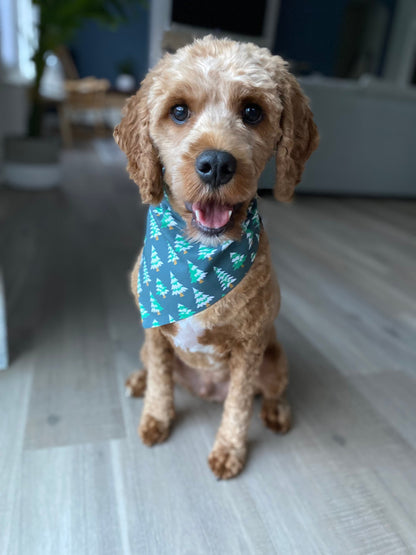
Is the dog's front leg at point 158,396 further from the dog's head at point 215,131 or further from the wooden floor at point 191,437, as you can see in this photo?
the dog's head at point 215,131

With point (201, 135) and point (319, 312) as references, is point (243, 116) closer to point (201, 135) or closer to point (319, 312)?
point (201, 135)

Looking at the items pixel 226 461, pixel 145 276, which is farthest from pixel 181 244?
pixel 226 461

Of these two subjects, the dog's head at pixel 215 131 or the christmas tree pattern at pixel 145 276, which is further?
the christmas tree pattern at pixel 145 276

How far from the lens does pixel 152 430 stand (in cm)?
110

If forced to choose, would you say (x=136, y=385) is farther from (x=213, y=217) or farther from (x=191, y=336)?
(x=213, y=217)

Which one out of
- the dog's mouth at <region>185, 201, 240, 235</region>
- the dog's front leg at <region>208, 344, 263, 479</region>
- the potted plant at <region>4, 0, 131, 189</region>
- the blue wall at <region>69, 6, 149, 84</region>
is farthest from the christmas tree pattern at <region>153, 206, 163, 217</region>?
the blue wall at <region>69, 6, 149, 84</region>

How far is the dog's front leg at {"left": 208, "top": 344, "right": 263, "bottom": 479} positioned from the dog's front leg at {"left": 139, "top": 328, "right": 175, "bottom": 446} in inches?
6.0

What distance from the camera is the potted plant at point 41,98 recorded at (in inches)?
115

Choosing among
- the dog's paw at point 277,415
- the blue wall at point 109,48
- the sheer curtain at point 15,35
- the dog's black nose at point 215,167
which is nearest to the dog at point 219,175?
the dog's black nose at point 215,167

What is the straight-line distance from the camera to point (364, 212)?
3.67 meters

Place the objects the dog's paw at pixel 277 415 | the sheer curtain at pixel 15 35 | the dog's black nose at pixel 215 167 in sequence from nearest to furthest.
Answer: the dog's black nose at pixel 215 167, the dog's paw at pixel 277 415, the sheer curtain at pixel 15 35

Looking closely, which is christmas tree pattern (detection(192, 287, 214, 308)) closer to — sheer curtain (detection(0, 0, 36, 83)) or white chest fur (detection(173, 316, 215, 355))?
white chest fur (detection(173, 316, 215, 355))

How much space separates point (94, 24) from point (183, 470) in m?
9.05

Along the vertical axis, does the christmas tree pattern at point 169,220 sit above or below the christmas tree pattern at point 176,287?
above
